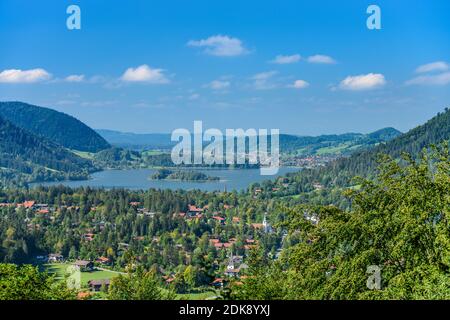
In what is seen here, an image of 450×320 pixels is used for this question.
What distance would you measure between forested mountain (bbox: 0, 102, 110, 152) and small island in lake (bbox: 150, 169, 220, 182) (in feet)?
58.9

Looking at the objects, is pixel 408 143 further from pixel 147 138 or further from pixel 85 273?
pixel 85 273

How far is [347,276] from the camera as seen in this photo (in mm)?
6449

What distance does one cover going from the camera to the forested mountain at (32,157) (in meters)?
102

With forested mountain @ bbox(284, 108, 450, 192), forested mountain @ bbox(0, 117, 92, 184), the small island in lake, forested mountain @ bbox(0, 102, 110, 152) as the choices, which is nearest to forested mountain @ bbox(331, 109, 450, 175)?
forested mountain @ bbox(284, 108, 450, 192)

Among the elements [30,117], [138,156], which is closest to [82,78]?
[138,156]

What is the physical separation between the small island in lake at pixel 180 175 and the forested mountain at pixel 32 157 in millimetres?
23914

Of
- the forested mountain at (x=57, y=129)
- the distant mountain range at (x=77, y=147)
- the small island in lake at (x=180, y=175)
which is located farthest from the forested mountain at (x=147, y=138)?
the forested mountain at (x=57, y=129)

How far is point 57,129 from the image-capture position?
392 ft

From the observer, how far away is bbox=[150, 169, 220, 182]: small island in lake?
78000mm

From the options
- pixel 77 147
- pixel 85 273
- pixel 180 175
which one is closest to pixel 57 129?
pixel 77 147

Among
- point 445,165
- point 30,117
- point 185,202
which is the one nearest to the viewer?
point 445,165
